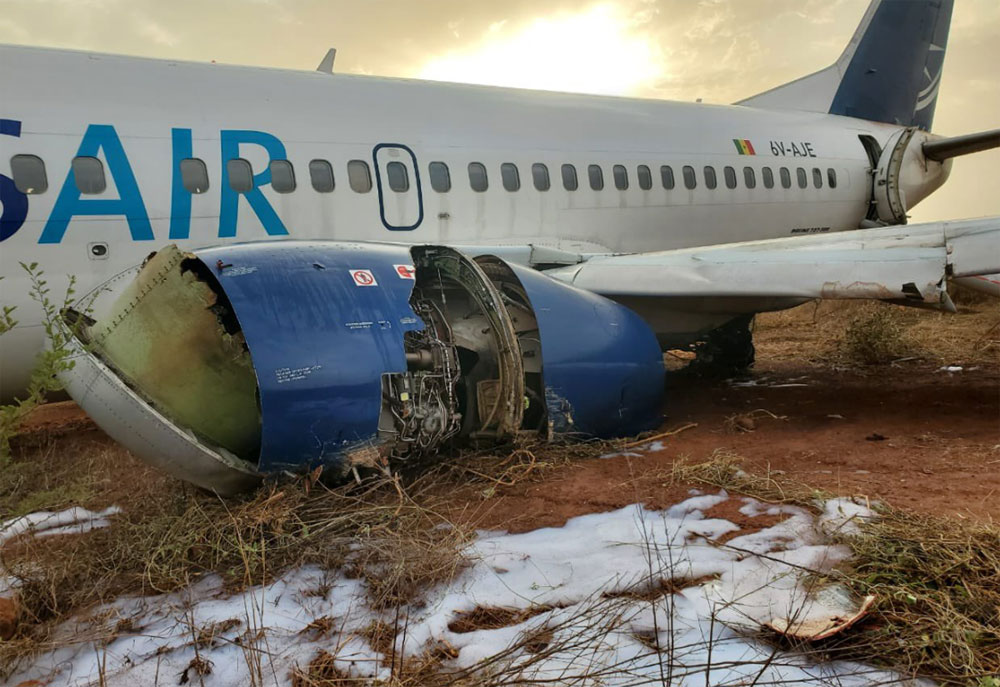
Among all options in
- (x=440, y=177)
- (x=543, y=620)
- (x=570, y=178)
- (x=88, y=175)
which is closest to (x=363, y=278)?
(x=543, y=620)

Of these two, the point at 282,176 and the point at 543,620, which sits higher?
the point at 282,176

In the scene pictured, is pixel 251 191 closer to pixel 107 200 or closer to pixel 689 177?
pixel 107 200

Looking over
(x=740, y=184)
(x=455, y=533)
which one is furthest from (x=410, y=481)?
(x=740, y=184)

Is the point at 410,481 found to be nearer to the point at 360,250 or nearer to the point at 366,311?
the point at 366,311

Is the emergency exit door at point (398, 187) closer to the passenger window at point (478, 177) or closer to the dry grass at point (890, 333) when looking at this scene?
the passenger window at point (478, 177)

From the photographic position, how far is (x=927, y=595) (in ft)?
9.52

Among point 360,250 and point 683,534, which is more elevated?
point 360,250

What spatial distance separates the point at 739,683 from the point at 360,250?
3.71m

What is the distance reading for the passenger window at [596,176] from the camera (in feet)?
30.0

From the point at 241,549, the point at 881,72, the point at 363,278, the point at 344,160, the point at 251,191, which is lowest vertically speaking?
the point at 241,549

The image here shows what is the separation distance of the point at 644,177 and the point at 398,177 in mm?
3421

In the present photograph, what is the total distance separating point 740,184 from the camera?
10.7m

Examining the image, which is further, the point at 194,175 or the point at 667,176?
the point at 667,176

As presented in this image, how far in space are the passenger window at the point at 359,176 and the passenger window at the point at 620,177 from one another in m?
3.25
